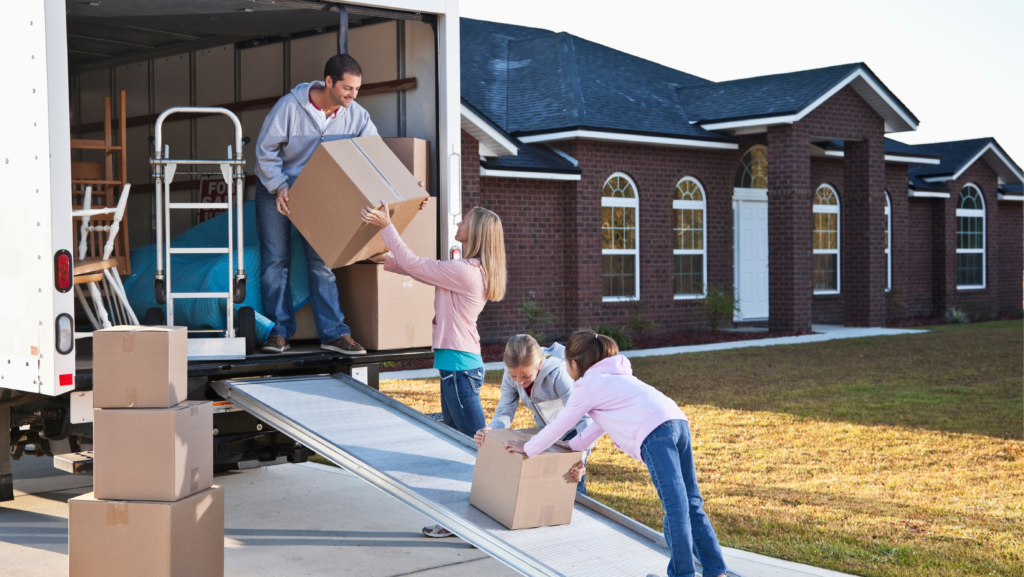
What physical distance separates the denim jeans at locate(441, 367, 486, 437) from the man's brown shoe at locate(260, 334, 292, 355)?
0.95 metres

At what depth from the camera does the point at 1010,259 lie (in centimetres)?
2533

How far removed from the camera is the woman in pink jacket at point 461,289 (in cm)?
500

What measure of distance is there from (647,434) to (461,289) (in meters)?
1.44

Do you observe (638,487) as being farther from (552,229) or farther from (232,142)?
(552,229)

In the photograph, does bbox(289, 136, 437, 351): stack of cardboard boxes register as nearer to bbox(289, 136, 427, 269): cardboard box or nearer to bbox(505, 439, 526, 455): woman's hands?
bbox(289, 136, 427, 269): cardboard box

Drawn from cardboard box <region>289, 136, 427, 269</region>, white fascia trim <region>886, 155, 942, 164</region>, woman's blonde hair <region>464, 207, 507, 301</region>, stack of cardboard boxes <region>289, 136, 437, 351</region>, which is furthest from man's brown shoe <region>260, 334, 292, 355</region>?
white fascia trim <region>886, 155, 942, 164</region>

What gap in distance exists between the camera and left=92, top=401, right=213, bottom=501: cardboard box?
414cm

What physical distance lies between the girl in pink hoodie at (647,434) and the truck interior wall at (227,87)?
7.46ft

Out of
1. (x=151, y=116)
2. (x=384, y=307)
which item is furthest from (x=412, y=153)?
(x=151, y=116)

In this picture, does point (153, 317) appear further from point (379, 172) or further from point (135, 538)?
point (135, 538)

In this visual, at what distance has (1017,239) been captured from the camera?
25.7 m

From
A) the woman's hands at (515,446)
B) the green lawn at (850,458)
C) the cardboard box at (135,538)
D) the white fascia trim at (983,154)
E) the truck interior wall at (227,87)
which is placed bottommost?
the green lawn at (850,458)

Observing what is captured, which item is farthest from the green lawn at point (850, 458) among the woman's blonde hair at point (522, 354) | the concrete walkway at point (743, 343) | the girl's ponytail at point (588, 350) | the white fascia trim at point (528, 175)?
the white fascia trim at point (528, 175)

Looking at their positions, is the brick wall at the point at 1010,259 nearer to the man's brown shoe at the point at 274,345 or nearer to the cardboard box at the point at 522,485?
the man's brown shoe at the point at 274,345
